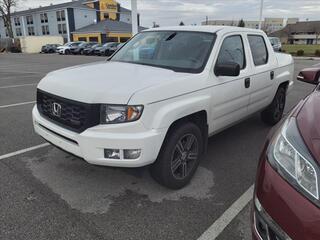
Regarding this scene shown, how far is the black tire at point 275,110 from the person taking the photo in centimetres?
590

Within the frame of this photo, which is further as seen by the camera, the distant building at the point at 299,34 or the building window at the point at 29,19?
the distant building at the point at 299,34

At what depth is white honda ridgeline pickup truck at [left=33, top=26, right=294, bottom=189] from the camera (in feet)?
Answer: 9.44

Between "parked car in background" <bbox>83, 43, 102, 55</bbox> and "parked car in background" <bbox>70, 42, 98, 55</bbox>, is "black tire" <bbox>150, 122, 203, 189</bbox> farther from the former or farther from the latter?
"parked car in background" <bbox>70, 42, 98, 55</bbox>

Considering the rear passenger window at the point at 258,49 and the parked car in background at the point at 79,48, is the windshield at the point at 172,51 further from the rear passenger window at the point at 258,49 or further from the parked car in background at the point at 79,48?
the parked car in background at the point at 79,48

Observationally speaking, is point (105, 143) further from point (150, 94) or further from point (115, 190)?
point (115, 190)

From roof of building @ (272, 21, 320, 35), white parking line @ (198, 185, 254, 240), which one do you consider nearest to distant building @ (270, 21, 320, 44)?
roof of building @ (272, 21, 320, 35)

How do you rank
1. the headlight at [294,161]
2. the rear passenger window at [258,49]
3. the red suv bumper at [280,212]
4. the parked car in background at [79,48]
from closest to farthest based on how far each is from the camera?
the red suv bumper at [280,212]
the headlight at [294,161]
the rear passenger window at [258,49]
the parked car in background at [79,48]

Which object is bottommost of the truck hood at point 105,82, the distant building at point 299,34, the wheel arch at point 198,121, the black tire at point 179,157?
the distant building at point 299,34

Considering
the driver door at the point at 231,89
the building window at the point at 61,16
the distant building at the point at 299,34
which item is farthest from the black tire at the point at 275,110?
the distant building at the point at 299,34

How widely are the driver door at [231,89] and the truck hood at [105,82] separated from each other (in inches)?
24.3

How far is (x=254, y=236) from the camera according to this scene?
2041 mm

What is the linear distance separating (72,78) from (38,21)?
7383cm

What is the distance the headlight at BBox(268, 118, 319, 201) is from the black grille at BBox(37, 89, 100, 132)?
1.61m

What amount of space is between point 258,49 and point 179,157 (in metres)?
2.65
